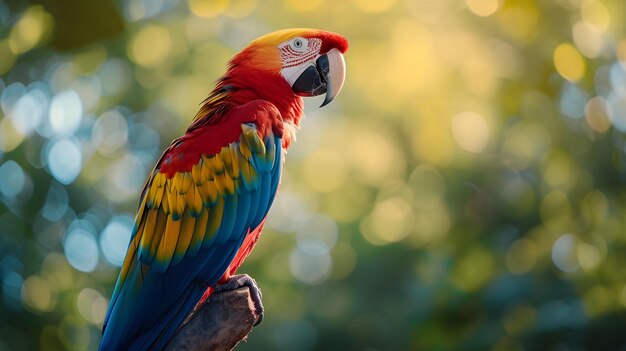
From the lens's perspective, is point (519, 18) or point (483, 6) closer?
point (519, 18)

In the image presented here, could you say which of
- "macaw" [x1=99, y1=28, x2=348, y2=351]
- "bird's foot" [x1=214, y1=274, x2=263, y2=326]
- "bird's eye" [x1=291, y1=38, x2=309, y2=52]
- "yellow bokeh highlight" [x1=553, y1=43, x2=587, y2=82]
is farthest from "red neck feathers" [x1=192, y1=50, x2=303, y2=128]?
"yellow bokeh highlight" [x1=553, y1=43, x2=587, y2=82]

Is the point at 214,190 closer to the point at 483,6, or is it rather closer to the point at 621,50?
the point at 483,6

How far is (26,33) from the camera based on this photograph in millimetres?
6434

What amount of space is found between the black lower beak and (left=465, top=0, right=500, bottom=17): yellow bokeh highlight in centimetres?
175

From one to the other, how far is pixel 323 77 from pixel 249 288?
3.28 feet

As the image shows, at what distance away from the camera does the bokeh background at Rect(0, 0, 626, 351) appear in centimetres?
693

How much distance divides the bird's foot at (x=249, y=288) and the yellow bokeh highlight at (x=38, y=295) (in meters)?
5.50

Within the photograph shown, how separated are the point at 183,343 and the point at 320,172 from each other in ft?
16.7

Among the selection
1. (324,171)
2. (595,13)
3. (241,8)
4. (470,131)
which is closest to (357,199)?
(324,171)

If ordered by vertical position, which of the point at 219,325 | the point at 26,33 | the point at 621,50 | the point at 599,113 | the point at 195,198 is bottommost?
the point at 219,325

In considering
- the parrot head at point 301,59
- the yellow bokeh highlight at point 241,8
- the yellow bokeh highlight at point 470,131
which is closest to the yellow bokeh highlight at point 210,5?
the yellow bokeh highlight at point 241,8

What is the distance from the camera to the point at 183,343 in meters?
2.69

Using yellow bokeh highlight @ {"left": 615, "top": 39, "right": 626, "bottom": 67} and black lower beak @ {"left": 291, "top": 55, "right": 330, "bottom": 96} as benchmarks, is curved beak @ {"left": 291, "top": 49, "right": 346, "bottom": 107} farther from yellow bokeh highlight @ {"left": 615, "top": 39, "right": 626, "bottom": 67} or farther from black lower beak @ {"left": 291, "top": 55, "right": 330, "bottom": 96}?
yellow bokeh highlight @ {"left": 615, "top": 39, "right": 626, "bottom": 67}

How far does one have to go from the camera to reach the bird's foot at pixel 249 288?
284 centimetres
